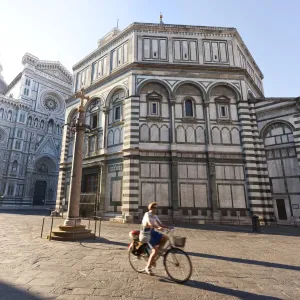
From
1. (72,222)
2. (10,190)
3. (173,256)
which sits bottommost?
(173,256)

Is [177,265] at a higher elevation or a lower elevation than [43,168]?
lower

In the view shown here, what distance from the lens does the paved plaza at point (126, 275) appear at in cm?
336

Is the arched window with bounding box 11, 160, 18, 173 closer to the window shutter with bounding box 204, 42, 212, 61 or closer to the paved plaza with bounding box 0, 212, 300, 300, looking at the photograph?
the paved plaza with bounding box 0, 212, 300, 300

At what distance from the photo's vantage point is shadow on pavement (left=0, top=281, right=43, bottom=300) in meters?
3.12

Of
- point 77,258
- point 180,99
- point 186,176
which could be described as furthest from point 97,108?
point 77,258

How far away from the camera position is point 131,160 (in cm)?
1427

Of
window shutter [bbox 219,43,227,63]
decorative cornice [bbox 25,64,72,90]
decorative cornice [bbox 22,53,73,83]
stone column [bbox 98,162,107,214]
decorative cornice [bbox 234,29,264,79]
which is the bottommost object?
stone column [bbox 98,162,107,214]

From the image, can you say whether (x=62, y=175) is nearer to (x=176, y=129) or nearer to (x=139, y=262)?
(x=176, y=129)

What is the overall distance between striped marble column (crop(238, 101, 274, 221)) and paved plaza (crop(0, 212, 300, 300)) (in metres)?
7.60

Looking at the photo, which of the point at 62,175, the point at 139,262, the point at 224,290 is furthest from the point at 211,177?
the point at 62,175

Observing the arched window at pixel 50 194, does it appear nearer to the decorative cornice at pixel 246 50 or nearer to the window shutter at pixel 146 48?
the window shutter at pixel 146 48

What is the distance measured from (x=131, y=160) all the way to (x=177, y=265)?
10547 mm

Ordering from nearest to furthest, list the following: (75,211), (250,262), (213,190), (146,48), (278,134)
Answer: (250,262)
(75,211)
(213,190)
(278,134)
(146,48)

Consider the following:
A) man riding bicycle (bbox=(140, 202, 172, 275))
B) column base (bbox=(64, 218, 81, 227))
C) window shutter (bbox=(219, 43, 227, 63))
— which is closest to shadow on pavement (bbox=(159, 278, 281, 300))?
man riding bicycle (bbox=(140, 202, 172, 275))
